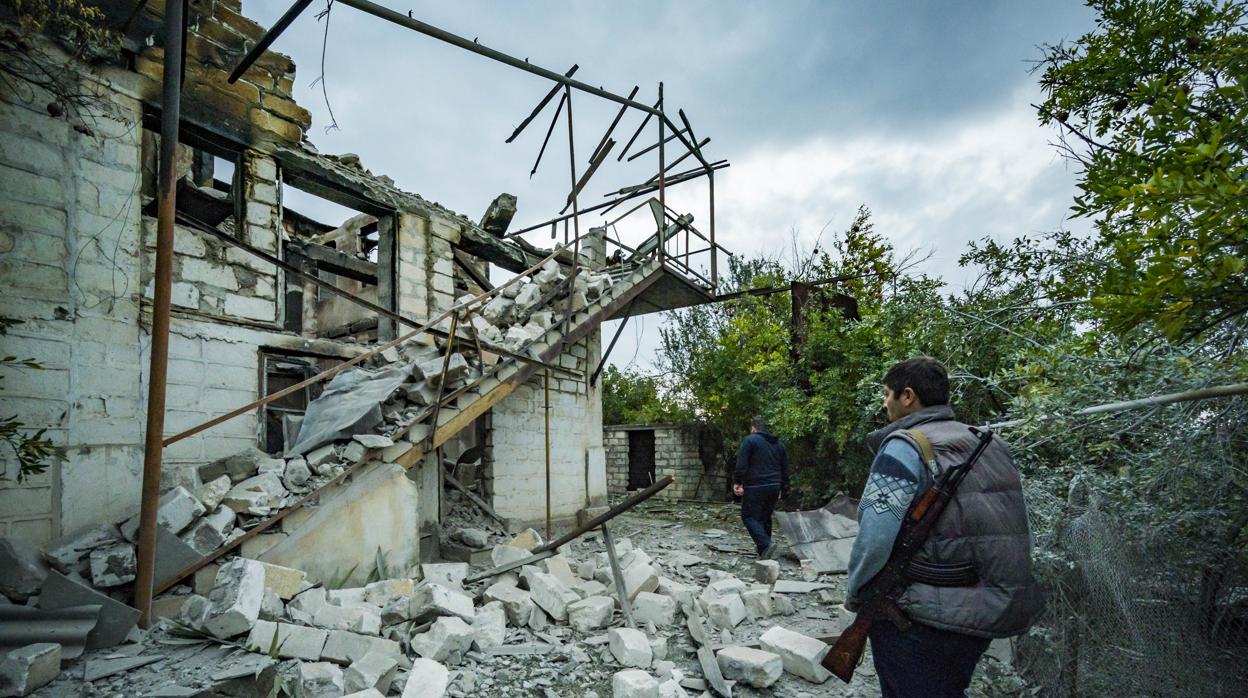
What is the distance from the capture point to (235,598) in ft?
11.4

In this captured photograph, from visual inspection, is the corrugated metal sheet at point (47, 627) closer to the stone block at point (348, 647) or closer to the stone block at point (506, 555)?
the stone block at point (348, 647)

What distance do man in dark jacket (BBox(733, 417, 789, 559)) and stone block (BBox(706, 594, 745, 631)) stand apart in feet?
7.17

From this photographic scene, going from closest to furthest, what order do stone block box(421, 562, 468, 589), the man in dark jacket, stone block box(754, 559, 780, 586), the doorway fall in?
stone block box(421, 562, 468, 589) < stone block box(754, 559, 780, 586) < the man in dark jacket < the doorway

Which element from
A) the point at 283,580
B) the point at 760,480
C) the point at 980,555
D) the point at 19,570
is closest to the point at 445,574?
the point at 283,580

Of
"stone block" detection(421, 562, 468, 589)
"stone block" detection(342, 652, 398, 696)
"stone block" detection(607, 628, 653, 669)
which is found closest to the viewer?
"stone block" detection(342, 652, 398, 696)

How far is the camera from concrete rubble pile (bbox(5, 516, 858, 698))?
3.32 m

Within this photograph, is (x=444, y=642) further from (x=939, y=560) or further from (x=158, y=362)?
(x=939, y=560)

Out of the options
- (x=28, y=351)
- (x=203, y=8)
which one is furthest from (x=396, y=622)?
(x=203, y=8)

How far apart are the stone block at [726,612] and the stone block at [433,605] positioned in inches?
75.2

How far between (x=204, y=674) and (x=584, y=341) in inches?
302

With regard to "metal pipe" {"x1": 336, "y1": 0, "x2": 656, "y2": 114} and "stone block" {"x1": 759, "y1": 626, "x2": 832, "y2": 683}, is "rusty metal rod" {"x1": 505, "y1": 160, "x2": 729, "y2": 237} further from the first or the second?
"stone block" {"x1": 759, "y1": 626, "x2": 832, "y2": 683}

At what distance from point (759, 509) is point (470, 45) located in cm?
587

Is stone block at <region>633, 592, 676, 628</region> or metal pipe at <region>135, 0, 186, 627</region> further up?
metal pipe at <region>135, 0, 186, 627</region>

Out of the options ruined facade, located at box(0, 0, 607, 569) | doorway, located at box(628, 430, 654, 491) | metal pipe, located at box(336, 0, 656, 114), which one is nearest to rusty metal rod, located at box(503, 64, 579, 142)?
metal pipe, located at box(336, 0, 656, 114)
